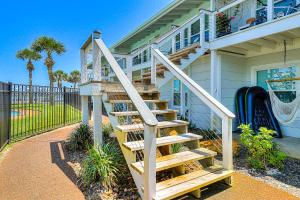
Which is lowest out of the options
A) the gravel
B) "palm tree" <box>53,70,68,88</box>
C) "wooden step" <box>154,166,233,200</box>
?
the gravel

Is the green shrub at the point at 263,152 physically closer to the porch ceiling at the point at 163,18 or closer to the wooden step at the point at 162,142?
the wooden step at the point at 162,142

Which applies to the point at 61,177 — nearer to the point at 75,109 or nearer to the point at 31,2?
the point at 75,109

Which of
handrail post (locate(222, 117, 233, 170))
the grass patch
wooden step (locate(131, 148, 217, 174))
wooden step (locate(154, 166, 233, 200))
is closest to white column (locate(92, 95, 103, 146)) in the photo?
wooden step (locate(131, 148, 217, 174))

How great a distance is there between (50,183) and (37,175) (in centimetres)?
44

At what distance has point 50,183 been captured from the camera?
2977mm

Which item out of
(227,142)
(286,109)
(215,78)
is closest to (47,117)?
(215,78)

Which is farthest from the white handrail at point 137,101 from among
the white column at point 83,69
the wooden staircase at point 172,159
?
the white column at point 83,69

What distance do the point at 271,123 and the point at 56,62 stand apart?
21308mm

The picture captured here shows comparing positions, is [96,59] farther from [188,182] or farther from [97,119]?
Answer: [188,182]

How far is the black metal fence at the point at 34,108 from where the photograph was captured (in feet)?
16.4

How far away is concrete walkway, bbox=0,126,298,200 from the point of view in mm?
2619

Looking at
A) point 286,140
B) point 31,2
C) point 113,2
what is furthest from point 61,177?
point 31,2

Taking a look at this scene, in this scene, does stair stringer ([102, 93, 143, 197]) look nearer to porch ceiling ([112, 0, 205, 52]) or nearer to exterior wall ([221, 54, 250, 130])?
exterior wall ([221, 54, 250, 130])

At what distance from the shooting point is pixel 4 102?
4785mm
